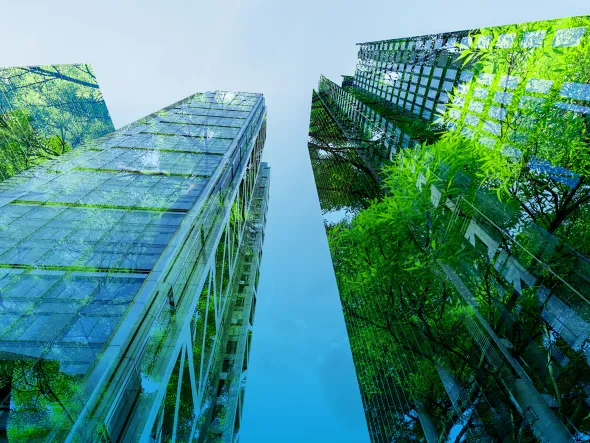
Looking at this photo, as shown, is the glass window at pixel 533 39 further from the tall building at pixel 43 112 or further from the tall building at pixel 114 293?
the tall building at pixel 43 112

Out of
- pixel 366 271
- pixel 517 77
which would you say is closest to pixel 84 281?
pixel 366 271

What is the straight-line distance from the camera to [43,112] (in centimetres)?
1628

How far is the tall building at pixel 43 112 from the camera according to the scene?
1440cm

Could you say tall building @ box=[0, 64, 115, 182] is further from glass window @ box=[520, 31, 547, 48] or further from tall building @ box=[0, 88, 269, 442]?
glass window @ box=[520, 31, 547, 48]

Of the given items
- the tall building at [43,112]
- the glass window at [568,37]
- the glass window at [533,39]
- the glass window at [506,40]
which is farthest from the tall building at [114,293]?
the glass window at [506,40]

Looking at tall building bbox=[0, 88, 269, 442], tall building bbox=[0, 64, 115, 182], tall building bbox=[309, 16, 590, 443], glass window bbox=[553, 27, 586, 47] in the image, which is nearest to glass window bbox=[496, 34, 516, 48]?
tall building bbox=[309, 16, 590, 443]

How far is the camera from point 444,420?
23.5 feet

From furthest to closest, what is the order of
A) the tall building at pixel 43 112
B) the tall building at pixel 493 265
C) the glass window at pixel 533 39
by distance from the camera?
the tall building at pixel 43 112
the glass window at pixel 533 39
the tall building at pixel 493 265

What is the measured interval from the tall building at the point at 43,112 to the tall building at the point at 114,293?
4.74m

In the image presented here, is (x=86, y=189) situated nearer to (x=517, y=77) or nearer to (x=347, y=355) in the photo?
(x=517, y=77)

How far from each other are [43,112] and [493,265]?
2232 centimetres

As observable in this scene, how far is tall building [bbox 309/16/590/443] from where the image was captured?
15.5ft

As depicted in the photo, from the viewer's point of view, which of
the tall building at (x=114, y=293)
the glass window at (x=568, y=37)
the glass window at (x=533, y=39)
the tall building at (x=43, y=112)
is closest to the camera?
the tall building at (x=114, y=293)

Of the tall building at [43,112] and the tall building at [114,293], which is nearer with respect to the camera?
the tall building at [114,293]
